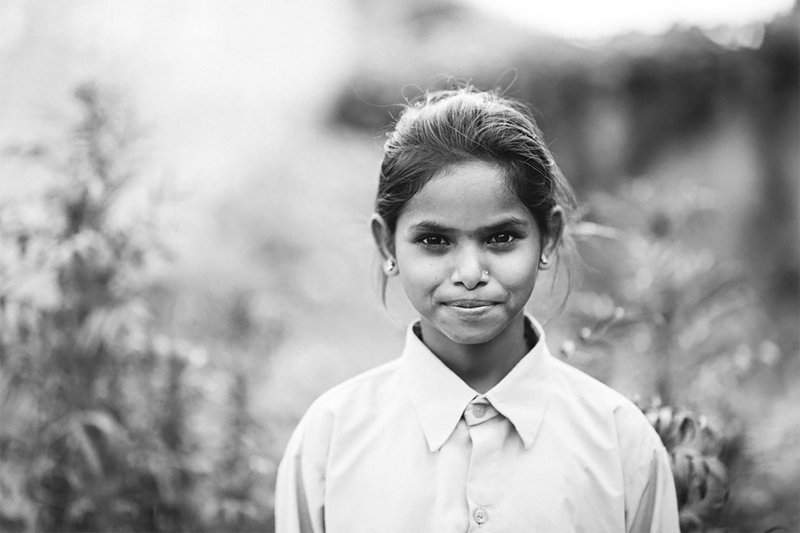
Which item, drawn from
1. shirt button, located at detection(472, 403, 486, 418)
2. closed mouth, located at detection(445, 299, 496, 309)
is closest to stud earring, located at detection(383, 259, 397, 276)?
closed mouth, located at detection(445, 299, 496, 309)

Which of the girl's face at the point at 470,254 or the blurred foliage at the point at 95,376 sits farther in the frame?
the blurred foliage at the point at 95,376

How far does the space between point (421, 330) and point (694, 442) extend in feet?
2.80

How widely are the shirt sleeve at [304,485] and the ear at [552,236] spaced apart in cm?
63

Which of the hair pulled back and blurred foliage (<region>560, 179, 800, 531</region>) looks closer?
the hair pulled back

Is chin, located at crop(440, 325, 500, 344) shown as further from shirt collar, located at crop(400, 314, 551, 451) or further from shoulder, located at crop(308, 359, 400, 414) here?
shoulder, located at crop(308, 359, 400, 414)

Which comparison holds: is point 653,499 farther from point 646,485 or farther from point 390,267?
point 390,267

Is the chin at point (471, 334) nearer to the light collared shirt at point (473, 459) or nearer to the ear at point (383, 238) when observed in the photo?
the light collared shirt at point (473, 459)

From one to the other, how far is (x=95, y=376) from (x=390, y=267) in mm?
1418

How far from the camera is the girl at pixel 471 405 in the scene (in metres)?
1.75

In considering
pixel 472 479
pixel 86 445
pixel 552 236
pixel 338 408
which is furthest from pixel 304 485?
pixel 86 445

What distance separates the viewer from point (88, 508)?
9.34ft

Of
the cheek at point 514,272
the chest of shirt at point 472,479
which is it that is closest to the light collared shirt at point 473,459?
the chest of shirt at point 472,479

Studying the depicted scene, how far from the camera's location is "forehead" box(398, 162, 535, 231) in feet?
5.77

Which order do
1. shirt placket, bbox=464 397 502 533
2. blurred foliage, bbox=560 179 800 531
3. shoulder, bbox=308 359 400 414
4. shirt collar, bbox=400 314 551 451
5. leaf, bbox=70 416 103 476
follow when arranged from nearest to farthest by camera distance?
shirt placket, bbox=464 397 502 533
shirt collar, bbox=400 314 551 451
shoulder, bbox=308 359 400 414
blurred foliage, bbox=560 179 800 531
leaf, bbox=70 416 103 476
